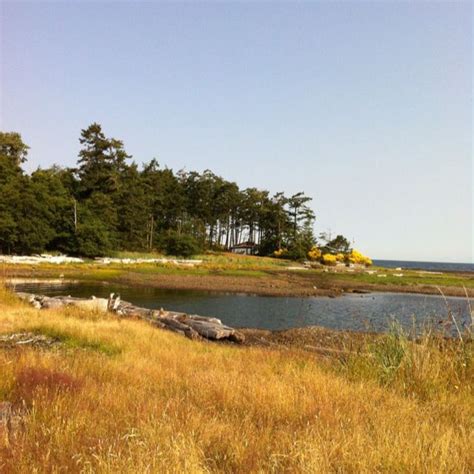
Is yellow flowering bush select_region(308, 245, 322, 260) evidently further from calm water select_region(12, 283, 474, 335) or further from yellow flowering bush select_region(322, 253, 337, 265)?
calm water select_region(12, 283, 474, 335)

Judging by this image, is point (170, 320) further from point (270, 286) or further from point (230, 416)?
point (270, 286)

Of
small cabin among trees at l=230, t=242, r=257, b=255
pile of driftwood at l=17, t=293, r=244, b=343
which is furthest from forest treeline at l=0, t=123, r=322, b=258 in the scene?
pile of driftwood at l=17, t=293, r=244, b=343

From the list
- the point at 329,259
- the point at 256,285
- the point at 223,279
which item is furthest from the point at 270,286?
the point at 329,259

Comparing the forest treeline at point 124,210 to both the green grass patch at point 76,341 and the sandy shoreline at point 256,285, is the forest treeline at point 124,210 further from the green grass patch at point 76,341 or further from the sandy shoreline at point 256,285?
the green grass patch at point 76,341

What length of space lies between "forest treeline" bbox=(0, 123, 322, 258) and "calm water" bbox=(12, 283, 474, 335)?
18781 millimetres

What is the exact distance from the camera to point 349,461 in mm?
3189

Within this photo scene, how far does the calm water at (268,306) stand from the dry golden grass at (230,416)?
14827 mm

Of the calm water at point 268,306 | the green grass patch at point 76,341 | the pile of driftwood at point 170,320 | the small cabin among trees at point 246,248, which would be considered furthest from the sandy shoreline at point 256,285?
the small cabin among trees at point 246,248

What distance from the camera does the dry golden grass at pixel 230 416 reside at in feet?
10.4

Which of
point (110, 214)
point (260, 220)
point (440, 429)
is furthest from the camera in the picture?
point (260, 220)

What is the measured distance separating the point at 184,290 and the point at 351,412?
3178cm

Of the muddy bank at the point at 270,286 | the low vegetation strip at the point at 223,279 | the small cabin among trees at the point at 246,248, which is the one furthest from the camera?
the small cabin among trees at the point at 246,248

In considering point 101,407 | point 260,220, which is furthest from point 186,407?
point 260,220

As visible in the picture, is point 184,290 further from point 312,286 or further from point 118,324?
point 118,324
